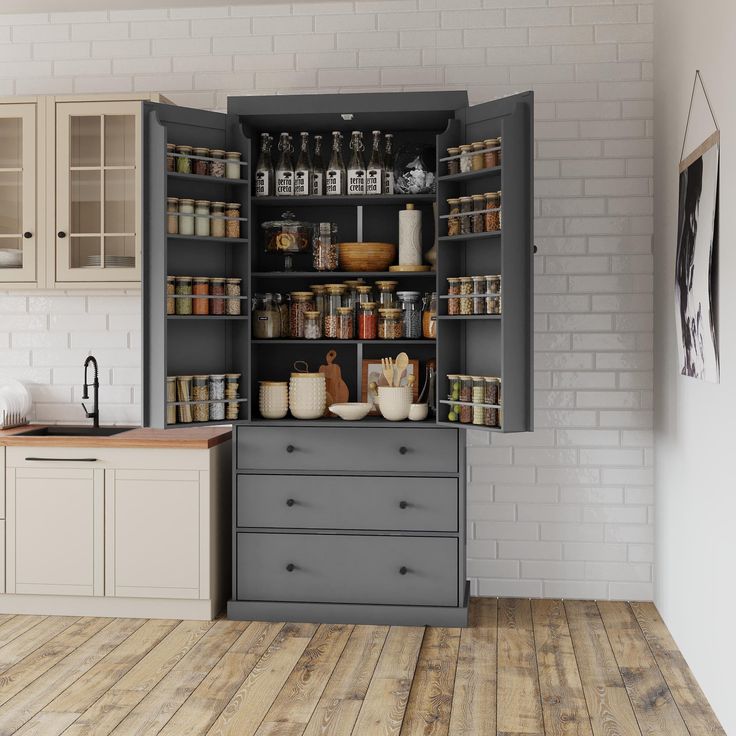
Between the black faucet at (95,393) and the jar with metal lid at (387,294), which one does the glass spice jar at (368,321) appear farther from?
the black faucet at (95,393)

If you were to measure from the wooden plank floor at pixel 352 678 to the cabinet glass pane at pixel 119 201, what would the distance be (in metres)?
1.81

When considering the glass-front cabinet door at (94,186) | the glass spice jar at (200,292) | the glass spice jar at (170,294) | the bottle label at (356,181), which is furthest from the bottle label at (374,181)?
the glass-front cabinet door at (94,186)

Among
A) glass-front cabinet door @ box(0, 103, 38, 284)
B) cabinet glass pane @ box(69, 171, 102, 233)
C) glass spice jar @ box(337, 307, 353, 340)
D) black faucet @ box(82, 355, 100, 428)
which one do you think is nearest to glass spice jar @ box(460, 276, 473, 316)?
glass spice jar @ box(337, 307, 353, 340)

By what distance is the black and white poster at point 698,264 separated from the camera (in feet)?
9.83

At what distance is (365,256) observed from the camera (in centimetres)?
411

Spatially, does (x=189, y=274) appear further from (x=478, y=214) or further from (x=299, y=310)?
(x=478, y=214)

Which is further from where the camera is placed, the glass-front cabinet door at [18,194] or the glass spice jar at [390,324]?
the glass-front cabinet door at [18,194]

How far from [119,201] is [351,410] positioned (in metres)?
1.47

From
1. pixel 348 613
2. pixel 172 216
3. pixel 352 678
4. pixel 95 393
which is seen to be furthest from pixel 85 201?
pixel 352 678

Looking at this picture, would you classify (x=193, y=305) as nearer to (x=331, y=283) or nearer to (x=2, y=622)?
(x=331, y=283)

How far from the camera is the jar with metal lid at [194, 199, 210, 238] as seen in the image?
389 centimetres

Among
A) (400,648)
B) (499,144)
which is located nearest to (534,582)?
(400,648)

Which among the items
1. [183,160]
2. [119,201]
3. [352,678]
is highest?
[183,160]

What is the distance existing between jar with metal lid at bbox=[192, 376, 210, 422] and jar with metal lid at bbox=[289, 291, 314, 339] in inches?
19.1
